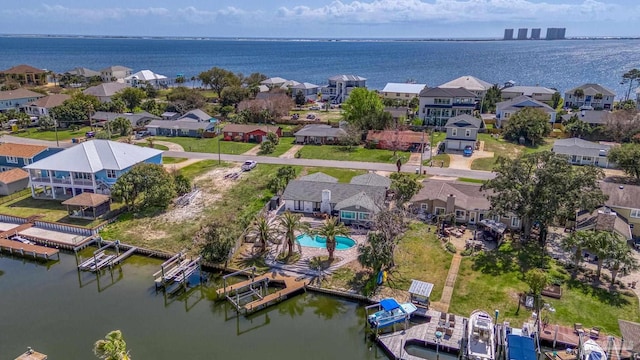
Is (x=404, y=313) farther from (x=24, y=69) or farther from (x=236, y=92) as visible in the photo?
(x=24, y=69)

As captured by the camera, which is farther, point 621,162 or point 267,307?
point 621,162

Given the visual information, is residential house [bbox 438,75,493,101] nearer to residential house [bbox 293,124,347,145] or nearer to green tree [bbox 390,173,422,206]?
residential house [bbox 293,124,347,145]

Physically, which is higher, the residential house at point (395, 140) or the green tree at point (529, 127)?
the green tree at point (529, 127)

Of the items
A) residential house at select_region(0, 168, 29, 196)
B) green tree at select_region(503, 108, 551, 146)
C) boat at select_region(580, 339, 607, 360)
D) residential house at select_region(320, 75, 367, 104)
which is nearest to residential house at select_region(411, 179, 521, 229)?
boat at select_region(580, 339, 607, 360)

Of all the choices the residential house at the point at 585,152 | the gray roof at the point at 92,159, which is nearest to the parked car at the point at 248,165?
the gray roof at the point at 92,159

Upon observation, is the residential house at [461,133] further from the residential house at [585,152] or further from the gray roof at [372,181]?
the gray roof at [372,181]

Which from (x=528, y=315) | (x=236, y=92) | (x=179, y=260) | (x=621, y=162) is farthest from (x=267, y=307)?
(x=236, y=92)
